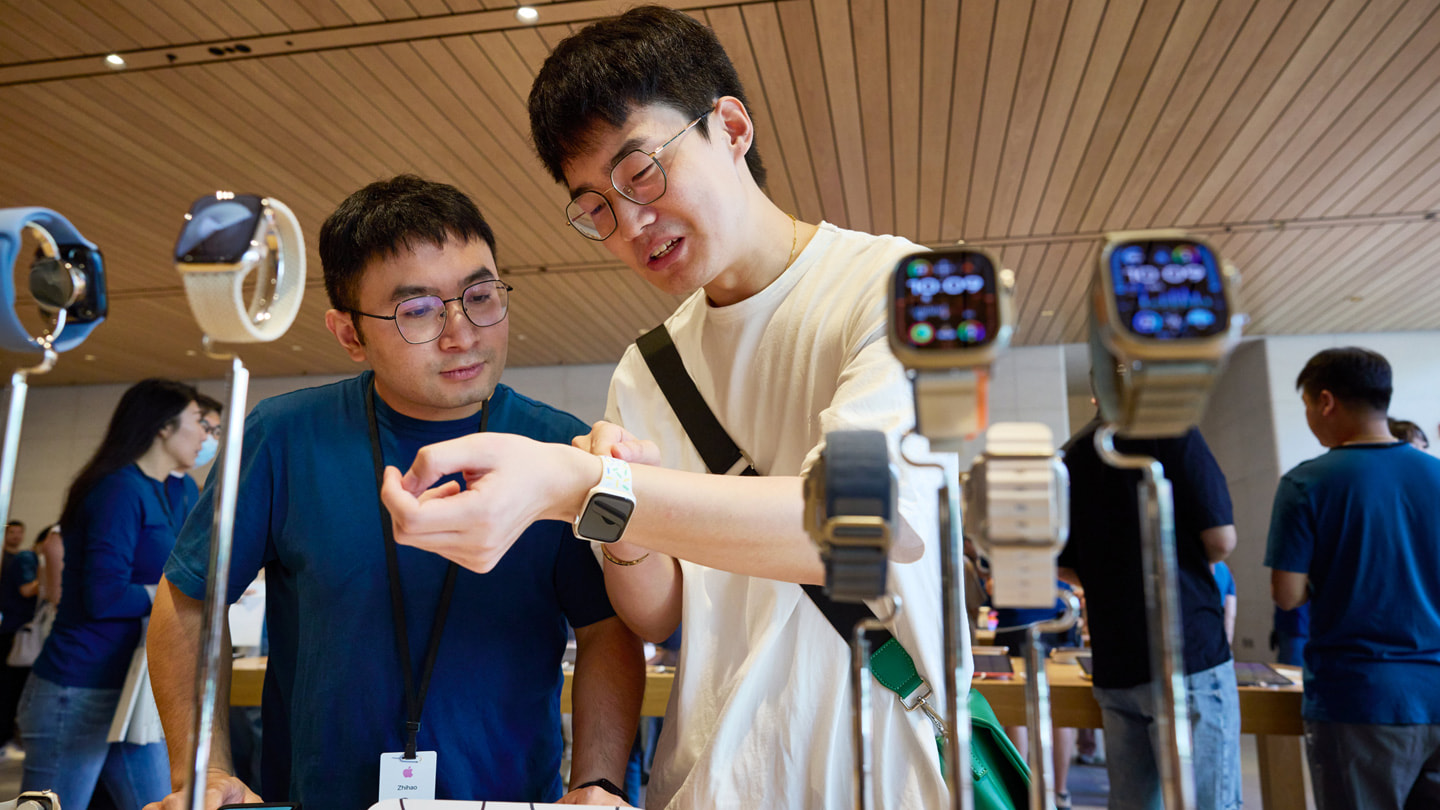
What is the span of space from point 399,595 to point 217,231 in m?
0.90

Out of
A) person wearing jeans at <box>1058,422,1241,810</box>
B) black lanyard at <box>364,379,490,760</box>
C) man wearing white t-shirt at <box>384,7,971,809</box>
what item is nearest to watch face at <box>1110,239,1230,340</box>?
man wearing white t-shirt at <box>384,7,971,809</box>

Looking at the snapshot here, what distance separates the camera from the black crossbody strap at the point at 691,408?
129 centimetres

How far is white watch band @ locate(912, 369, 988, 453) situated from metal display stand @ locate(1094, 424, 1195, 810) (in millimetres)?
85

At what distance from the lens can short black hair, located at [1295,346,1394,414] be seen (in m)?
2.90

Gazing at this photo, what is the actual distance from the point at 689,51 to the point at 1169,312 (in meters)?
0.95

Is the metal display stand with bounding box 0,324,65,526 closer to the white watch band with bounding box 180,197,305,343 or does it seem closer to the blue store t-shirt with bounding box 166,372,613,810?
the white watch band with bounding box 180,197,305,343

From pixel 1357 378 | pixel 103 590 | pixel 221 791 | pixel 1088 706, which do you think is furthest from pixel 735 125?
pixel 103 590

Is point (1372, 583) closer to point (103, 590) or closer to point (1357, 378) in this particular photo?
point (1357, 378)

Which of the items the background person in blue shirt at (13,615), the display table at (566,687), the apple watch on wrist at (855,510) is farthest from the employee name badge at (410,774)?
the background person in blue shirt at (13,615)

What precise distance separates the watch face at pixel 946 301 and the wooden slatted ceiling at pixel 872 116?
3.55m

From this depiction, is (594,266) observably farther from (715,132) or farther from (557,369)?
(715,132)

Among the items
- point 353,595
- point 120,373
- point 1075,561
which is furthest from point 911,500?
point 120,373

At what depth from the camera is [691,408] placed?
1.33 metres

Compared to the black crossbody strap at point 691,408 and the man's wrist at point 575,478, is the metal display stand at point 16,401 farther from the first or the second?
the black crossbody strap at point 691,408
